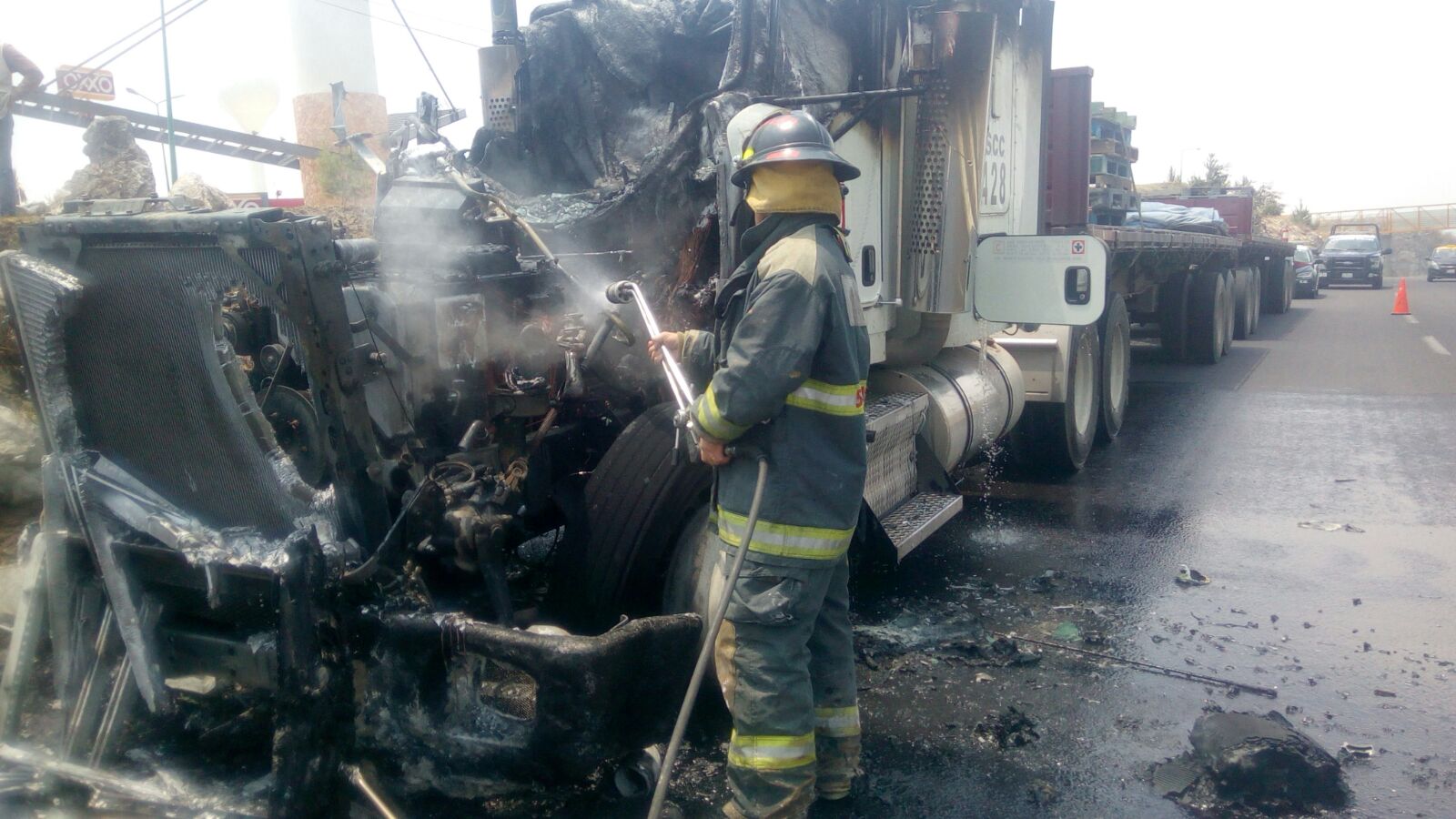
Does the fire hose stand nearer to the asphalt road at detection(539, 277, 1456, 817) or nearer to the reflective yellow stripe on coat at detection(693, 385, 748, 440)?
the reflective yellow stripe on coat at detection(693, 385, 748, 440)

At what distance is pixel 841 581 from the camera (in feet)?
10.3

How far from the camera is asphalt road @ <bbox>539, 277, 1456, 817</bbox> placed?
3229 millimetres

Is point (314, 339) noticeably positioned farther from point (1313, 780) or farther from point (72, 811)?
point (1313, 780)

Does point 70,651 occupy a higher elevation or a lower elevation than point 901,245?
lower

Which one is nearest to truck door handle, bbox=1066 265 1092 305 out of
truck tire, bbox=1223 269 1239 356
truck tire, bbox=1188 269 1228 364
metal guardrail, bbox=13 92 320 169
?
truck tire, bbox=1188 269 1228 364

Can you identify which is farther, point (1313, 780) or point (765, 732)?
point (1313, 780)

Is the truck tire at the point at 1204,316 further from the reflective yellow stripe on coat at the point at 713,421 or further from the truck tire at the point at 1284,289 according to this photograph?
the reflective yellow stripe on coat at the point at 713,421

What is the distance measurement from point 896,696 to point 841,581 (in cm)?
85

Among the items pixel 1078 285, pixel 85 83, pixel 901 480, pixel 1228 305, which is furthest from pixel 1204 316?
pixel 85 83

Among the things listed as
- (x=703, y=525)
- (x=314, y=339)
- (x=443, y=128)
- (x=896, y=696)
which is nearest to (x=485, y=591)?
(x=703, y=525)

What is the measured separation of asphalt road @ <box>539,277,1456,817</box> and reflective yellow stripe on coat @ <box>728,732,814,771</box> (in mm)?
305

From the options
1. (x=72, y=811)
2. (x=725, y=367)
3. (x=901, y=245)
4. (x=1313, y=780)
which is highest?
(x=901, y=245)

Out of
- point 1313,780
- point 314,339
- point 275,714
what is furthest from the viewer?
point 1313,780

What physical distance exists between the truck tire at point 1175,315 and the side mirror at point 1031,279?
7913 mm
